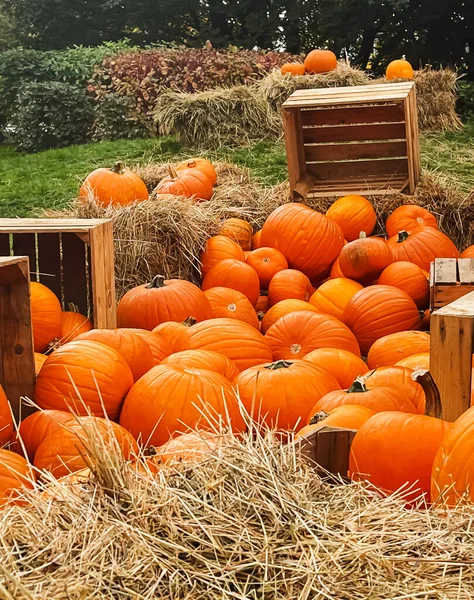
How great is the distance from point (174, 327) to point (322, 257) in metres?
1.69

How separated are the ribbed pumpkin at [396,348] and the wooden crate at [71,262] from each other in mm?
1448

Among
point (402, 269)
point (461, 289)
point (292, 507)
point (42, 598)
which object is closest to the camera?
point (42, 598)

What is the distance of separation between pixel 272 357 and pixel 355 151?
3.25m

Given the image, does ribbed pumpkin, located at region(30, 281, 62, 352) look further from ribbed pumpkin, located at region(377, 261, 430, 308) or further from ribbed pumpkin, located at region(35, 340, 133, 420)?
ribbed pumpkin, located at region(377, 261, 430, 308)

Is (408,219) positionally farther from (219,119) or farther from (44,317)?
(219,119)

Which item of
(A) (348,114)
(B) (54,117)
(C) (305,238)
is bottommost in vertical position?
(C) (305,238)

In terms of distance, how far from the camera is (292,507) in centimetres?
171

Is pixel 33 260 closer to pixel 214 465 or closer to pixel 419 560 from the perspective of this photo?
pixel 214 465

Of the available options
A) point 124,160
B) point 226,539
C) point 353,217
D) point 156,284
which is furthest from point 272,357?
point 124,160

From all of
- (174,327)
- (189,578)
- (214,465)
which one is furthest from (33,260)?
(189,578)

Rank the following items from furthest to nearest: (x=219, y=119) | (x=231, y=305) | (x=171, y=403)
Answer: (x=219, y=119)
(x=231, y=305)
(x=171, y=403)

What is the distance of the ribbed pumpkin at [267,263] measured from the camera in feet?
19.5

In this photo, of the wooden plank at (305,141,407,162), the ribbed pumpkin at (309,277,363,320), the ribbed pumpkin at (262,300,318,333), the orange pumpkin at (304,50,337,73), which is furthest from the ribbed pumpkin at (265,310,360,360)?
the orange pumpkin at (304,50,337,73)

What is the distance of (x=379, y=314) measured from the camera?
5035mm
